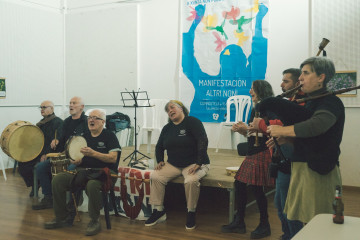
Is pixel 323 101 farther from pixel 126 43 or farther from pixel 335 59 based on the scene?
pixel 126 43

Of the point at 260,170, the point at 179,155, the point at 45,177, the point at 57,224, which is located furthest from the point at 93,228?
the point at 260,170

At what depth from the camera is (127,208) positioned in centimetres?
418

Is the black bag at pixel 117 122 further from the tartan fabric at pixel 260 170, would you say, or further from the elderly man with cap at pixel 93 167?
the tartan fabric at pixel 260 170

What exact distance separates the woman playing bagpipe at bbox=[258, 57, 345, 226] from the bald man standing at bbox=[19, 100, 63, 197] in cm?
362

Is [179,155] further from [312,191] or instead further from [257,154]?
[312,191]

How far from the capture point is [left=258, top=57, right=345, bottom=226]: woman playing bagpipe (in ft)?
6.35

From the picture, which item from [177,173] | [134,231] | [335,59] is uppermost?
[335,59]

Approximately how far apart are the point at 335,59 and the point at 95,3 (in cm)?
454

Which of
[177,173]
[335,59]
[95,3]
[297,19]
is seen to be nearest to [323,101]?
[177,173]

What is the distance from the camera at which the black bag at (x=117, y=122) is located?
21.6 feet

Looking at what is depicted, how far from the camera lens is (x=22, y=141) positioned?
4.86 metres

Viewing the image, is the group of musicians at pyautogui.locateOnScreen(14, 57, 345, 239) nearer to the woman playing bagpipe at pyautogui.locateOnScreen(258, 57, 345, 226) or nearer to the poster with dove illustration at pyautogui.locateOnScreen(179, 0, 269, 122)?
the woman playing bagpipe at pyautogui.locateOnScreen(258, 57, 345, 226)

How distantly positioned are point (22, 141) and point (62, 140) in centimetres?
53

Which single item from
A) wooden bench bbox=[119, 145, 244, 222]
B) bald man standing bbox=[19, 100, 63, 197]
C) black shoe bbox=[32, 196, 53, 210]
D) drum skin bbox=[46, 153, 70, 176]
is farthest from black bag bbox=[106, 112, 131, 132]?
drum skin bbox=[46, 153, 70, 176]
